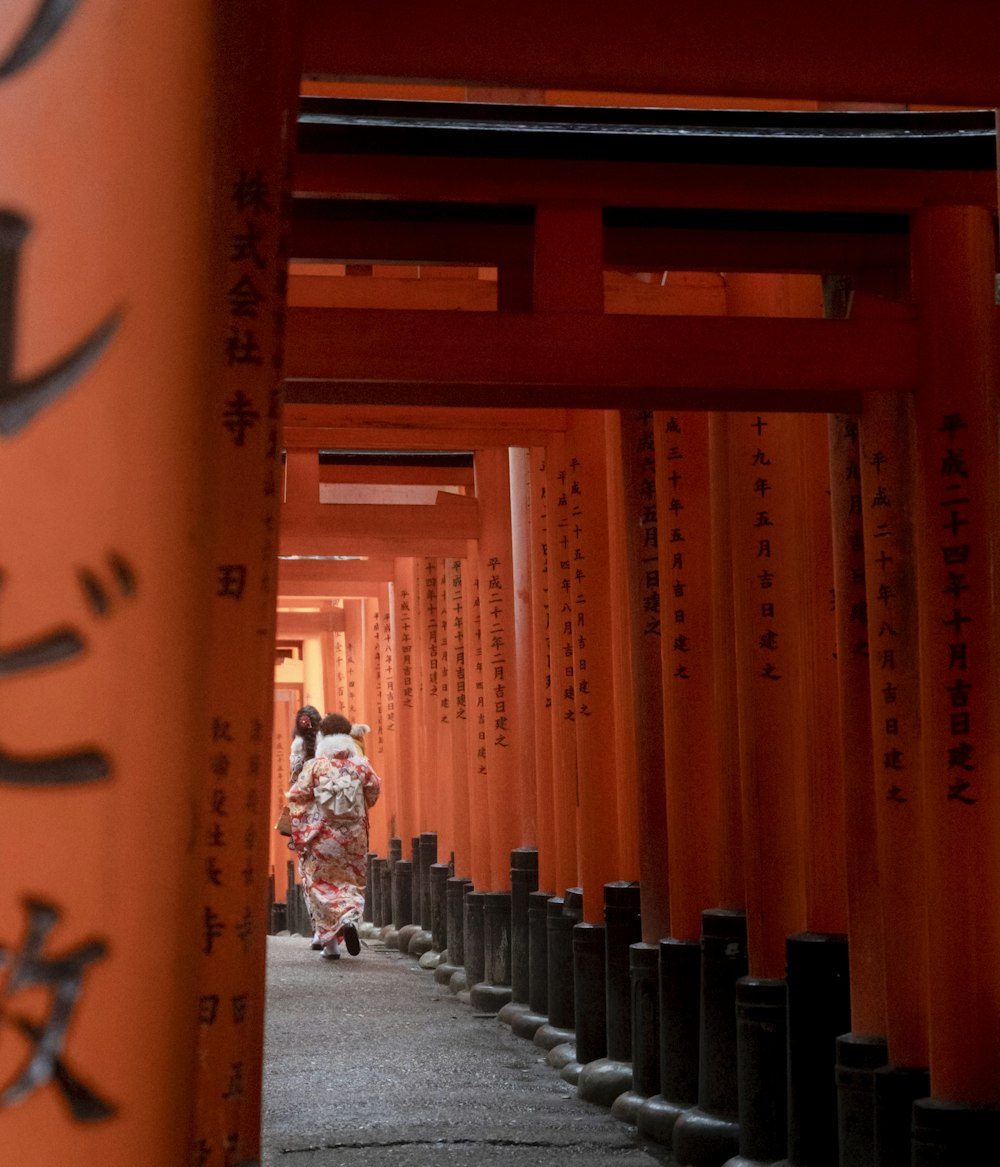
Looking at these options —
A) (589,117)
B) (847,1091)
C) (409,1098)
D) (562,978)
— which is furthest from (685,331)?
(562,978)

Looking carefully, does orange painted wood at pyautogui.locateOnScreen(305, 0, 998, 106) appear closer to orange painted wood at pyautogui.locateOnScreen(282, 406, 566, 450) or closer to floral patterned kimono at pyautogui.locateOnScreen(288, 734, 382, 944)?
orange painted wood at pyautogui.locateOnScreen(282, 406, 566, 450)

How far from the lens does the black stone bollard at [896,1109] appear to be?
4.61 m

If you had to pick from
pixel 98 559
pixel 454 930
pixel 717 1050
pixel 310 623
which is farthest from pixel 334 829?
pixel 98 559

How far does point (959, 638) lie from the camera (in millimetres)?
4574

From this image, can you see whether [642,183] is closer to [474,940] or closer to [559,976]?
[559,976]

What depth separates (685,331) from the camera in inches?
189

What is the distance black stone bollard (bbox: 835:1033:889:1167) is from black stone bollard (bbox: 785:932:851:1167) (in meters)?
0.27

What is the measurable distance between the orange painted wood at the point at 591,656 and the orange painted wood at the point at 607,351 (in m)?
3.34

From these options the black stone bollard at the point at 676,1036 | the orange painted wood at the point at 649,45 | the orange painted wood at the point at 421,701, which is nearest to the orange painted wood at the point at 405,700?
the orange painted wood at the point at 421,701

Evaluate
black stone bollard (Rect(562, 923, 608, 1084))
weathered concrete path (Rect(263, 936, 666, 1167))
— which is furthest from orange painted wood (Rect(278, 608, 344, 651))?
black stone bollard (Rect(562, 923, 608, 1084))

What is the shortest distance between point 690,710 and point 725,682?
337mm

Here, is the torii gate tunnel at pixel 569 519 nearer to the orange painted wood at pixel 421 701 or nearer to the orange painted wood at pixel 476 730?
the orange painted wood at pixel 476 730

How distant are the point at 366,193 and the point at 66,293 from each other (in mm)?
3873

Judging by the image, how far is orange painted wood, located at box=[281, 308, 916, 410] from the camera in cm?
469
